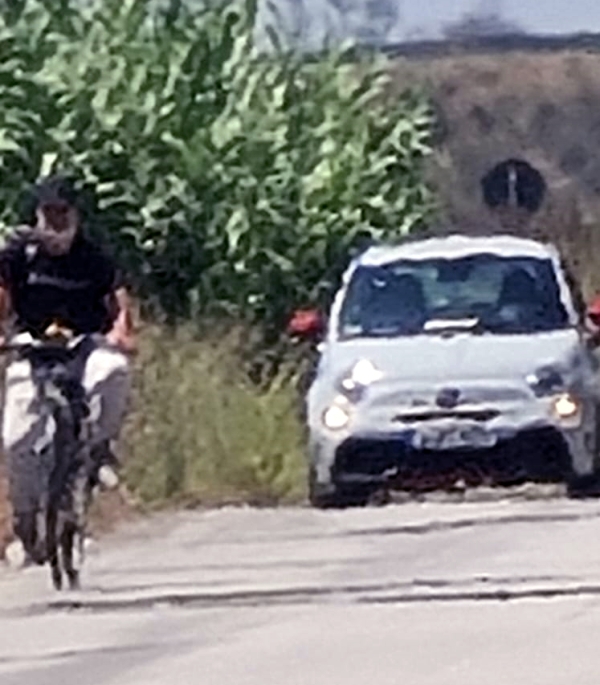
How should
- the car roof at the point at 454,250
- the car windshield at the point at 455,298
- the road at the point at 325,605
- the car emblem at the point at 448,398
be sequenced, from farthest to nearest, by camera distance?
the car roof at the point at 454,250 < the car windshield at the point at 455,298 < the car emblem at the point at 448,398 < the road at the point at 325,605

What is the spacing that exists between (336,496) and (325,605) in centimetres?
756

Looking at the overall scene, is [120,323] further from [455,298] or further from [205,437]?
[205,437]

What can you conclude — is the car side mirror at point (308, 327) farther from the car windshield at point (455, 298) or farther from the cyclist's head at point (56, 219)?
the cyclist's head at point (56, 219)

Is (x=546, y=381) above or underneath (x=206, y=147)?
underneath

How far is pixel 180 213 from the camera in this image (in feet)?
136

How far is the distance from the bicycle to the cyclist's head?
36 cm

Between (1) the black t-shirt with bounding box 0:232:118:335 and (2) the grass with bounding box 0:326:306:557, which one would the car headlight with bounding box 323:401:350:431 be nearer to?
(2) the grass with bounding box 0:326:306:557

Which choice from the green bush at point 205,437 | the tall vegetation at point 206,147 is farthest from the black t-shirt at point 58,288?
the tall vegetation at point 206,147

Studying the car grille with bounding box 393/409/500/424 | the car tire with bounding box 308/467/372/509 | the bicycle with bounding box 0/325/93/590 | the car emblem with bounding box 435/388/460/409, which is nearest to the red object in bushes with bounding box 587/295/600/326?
the car grille with bounding box 393/409/500/424

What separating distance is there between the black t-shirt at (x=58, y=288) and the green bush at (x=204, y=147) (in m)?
21.2

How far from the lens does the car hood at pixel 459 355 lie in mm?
23469

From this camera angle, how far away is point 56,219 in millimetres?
17281

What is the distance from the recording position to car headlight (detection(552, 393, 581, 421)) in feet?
77.4

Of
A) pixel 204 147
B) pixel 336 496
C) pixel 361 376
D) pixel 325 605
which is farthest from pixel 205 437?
pixel 204 147
